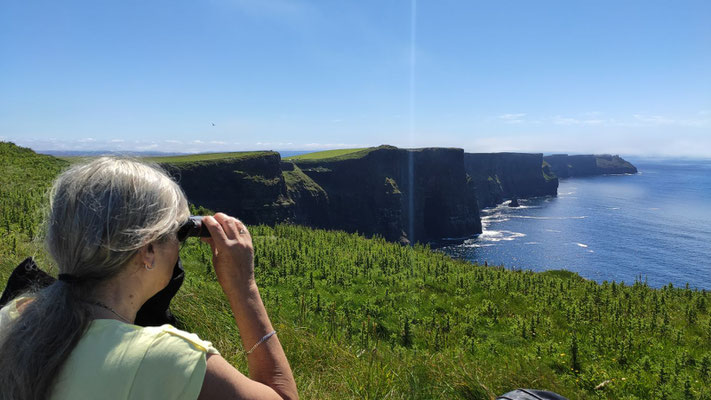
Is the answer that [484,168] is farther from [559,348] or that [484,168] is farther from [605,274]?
[559,348]

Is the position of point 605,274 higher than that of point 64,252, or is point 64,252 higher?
point 64,252

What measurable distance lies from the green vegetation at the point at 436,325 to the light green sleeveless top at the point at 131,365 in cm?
91

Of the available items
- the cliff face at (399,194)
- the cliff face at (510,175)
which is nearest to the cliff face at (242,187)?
the cliff face at (399,194)

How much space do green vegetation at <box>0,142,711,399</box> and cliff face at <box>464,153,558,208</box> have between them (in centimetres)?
14775

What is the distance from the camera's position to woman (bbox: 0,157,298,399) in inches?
53.1

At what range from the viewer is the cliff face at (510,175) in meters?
157

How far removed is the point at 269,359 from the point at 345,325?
698 cm

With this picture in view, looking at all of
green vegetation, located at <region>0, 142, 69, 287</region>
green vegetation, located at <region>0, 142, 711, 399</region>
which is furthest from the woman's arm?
green vegetation, located at <region>0, 142, 711, 399</region>

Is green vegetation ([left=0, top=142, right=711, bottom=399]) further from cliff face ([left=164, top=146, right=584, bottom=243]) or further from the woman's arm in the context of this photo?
cliff face ([left=164, top=146, right=584, bottom=243])

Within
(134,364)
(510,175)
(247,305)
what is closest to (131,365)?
(134,364)

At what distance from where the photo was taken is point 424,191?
356 ft

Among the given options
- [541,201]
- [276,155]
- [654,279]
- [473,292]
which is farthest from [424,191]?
[473,292]

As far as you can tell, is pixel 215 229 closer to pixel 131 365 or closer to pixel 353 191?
pixel 131 365

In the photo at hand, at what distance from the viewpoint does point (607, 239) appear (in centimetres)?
8394
